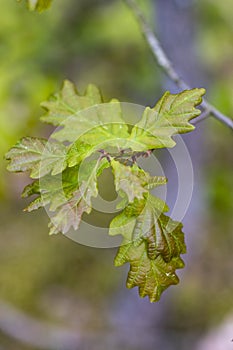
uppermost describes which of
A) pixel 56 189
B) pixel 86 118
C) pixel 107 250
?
pixel 107 250

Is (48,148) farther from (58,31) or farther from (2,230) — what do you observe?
(2,230)

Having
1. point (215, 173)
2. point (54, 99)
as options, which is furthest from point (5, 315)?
point (54, 99)

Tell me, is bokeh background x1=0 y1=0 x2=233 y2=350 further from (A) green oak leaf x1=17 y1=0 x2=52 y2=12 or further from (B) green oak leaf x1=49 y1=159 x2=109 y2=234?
(B) green oak leaf x1=49 y1=159 x2=109 y2=234

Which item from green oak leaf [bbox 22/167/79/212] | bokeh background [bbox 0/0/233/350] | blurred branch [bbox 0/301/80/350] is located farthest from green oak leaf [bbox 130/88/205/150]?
blurred branch [bbox 0/301/80/350]

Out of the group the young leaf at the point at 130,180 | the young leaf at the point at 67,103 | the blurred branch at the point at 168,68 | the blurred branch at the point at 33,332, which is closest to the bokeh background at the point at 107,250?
the blurred branch at the point at 33,332

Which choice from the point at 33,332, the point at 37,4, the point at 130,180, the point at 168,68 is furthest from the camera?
the point at 33,332

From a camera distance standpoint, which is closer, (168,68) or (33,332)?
(168,68)

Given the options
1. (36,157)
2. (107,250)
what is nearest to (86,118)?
(36,157)

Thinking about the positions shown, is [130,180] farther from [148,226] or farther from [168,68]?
[168,68]
